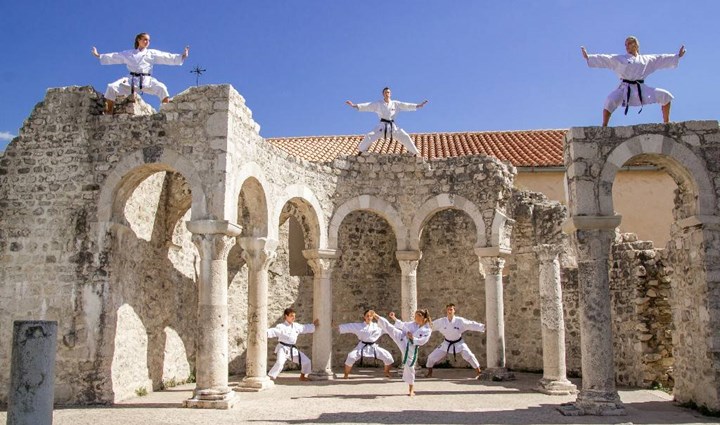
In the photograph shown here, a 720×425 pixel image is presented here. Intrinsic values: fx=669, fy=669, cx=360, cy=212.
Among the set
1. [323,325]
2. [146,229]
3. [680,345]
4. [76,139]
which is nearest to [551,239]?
[680,345]

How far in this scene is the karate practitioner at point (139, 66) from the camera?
468 inches

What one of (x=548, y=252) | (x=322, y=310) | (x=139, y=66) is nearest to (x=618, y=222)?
(x=548, y=252)

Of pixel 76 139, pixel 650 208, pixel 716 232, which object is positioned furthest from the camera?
pixel 650 208

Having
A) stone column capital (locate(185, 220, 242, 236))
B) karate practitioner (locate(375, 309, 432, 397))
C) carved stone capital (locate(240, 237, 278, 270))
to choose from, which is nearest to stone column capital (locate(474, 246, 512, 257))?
karate practitioner (locate(375, 309, 432, 397))

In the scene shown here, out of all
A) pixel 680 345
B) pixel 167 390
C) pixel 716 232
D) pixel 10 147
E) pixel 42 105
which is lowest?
pixel 167 390

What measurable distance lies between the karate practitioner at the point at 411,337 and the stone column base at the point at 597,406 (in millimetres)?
2997

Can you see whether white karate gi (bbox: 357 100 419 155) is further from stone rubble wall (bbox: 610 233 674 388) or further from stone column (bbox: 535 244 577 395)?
stone rubble wall (bbox: 610 233 674 388)

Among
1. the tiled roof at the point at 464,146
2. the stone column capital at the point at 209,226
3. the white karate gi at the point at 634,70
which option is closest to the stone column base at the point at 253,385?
the stone column capital at the point at 209,226

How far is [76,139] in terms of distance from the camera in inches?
460

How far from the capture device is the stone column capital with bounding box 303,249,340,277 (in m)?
14.8

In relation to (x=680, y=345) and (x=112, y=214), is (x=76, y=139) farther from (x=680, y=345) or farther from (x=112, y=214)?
(x=680, y=345)

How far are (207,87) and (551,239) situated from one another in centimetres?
727

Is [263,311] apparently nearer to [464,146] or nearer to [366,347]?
[366,347]

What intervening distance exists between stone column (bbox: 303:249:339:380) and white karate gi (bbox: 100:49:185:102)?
16.1ft
